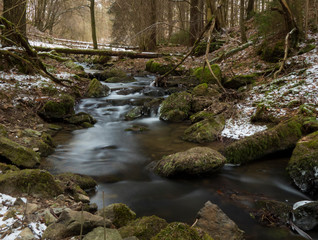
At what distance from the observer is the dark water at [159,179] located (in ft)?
13.4

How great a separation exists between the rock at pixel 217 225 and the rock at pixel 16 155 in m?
3.33

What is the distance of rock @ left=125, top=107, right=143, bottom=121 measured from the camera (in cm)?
910

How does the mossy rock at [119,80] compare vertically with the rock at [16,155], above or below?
above

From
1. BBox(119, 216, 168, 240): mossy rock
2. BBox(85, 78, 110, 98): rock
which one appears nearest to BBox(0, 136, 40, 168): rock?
BBox(119, 216, 168, 240): mossy rock

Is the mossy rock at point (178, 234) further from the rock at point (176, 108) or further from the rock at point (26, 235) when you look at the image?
the rock at point (176, 108)

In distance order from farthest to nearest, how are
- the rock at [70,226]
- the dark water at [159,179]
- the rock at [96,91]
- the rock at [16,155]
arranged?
1. the rock at [96,91]
2. the rock at [16,155]
3. the dark water at [159,179]
4. the rock at [70,226]

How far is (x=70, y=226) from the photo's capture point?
2.38m

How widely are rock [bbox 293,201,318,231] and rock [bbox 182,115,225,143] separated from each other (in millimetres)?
3227

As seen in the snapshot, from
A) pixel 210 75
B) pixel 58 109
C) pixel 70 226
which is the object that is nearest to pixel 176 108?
pixel 210 75

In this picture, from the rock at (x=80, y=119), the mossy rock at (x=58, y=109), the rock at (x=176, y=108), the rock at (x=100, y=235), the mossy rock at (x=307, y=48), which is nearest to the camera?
the rock at (x=100, y=235)

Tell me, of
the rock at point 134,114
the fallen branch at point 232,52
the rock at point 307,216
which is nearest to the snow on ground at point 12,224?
the rock at point 307,216

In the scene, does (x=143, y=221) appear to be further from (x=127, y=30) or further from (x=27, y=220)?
(x=127, y=30)

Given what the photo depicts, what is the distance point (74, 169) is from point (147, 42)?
15.7 meters

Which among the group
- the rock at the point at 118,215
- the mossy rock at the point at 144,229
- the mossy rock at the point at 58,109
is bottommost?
the rock at the point at 118,215
